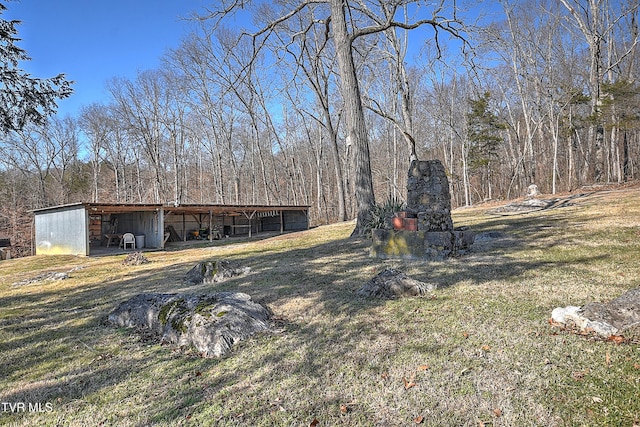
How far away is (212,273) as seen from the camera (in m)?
5.68

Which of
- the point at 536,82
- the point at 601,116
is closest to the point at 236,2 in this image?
the point at 601,116

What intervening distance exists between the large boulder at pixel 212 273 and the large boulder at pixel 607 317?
14.8ft

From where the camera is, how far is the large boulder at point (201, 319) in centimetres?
298

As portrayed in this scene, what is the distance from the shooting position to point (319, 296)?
13.3 feet

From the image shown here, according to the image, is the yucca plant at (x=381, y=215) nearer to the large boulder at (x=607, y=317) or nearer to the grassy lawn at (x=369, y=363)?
the grassy lawn at (x=369, y=363)

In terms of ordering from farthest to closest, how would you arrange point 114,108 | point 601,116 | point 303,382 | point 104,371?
point 114,108 < point 601,116 < point 104,371 < point 303,382

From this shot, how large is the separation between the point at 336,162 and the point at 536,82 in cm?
1226

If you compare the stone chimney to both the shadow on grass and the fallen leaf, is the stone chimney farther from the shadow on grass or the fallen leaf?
the fallen leaf

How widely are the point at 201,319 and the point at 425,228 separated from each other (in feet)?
12.5

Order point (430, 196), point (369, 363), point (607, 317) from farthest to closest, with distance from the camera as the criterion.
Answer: point (430, 196) → point (607, 317) → point (369, 363)

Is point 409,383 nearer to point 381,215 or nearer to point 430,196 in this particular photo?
point 430,196

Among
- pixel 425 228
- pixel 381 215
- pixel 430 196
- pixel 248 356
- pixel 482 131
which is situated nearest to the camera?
pixel 248 356

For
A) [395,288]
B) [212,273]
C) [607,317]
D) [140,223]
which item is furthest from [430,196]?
[140,223]

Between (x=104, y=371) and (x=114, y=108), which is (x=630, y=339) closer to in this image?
(x=104, y=371)
